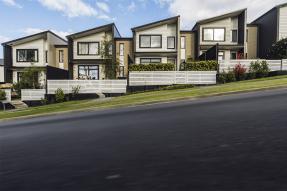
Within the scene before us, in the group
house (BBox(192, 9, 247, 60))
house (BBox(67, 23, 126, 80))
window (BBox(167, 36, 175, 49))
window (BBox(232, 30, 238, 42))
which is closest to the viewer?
house (BBox(192, 9, 247, 60))

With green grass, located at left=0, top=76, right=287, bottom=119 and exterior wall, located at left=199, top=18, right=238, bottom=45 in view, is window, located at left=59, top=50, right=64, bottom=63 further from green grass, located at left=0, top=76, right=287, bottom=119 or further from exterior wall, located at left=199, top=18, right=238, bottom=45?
green grass, located at left=0, top=76, right=287, bottom=119

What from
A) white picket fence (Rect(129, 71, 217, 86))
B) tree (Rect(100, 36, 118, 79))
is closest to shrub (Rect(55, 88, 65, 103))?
white picket fence (Rect(129, 71, 217, 86))

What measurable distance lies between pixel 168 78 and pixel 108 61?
1493 cm

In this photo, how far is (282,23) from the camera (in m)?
43.6

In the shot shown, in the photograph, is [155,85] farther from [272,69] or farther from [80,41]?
[80,41]

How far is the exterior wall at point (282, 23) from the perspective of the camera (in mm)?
43250

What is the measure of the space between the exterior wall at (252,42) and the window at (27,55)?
110 feet

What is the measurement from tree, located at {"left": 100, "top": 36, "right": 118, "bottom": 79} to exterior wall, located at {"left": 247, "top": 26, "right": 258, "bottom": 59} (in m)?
20.3

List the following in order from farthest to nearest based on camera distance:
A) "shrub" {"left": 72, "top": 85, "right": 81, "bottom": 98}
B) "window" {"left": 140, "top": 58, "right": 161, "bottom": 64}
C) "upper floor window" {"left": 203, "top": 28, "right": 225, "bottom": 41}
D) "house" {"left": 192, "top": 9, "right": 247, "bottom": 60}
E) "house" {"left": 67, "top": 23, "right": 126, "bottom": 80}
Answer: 1. "house" {"left": 67, "top": 23, "right": 126, "bottom": 80}
2. "upper floor window" {"left": 203, "top": 28, "right": 225, "bottom": 41}
3. "window" {"left": 140, "top": 58, "right": 161, "bottom": 64}
4. "house" {"left": 192, "top": 9, "right": 247, "bottom": 60}
5. "shrub" {"left": 72, "top": 85, "right": 81, "bottom": 98}

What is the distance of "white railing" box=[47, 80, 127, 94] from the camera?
29703 mm

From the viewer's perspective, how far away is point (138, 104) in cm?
1599

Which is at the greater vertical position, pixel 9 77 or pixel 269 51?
pixel 269 51

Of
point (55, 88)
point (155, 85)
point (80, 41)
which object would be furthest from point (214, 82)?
point (80, 41)

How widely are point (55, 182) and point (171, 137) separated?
2.46 m
